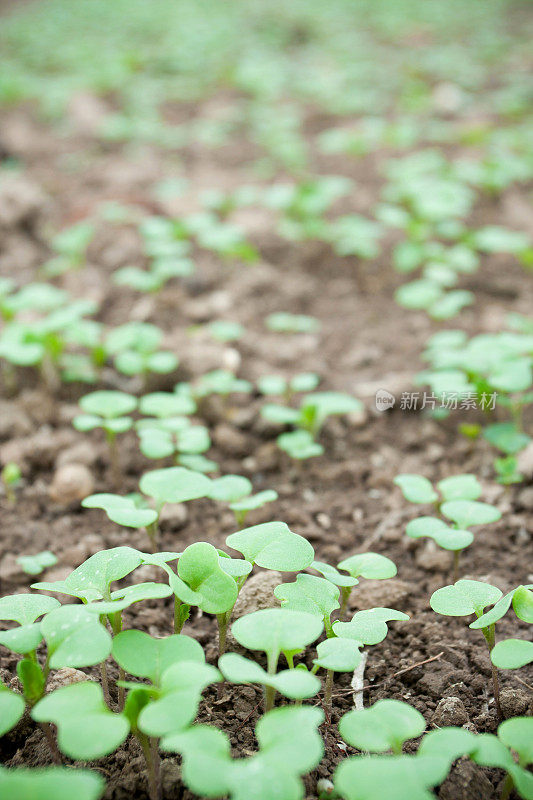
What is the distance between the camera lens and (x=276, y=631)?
973mm

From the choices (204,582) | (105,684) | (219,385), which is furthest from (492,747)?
(219,385)

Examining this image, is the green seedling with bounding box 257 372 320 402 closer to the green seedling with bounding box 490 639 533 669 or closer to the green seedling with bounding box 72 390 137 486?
the green seedling with bounding box 72 390 137 486

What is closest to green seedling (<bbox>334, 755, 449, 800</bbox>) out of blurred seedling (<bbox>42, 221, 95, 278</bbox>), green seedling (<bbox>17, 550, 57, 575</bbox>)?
green seedling (<bbox>17, 550, 57, 575</bbox>)

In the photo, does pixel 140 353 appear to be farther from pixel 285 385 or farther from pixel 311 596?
pixel 311 596

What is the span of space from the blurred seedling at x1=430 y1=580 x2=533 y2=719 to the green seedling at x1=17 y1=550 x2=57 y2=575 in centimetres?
88

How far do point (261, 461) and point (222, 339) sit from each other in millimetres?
582

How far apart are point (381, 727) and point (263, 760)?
8.0 inches

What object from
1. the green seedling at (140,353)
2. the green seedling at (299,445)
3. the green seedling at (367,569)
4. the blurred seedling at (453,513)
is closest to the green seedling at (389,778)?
the green seedling at (367,569)

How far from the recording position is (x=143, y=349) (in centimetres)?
211

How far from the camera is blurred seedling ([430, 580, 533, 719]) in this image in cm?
109

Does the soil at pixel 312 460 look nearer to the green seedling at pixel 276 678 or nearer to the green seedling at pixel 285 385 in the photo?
the green seedling at pixel 285 385

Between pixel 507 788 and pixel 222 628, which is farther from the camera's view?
pixel 222 628

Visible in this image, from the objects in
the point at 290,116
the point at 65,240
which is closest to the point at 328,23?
the point at 290,116

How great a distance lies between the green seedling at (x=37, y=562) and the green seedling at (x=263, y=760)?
75 centimetres
